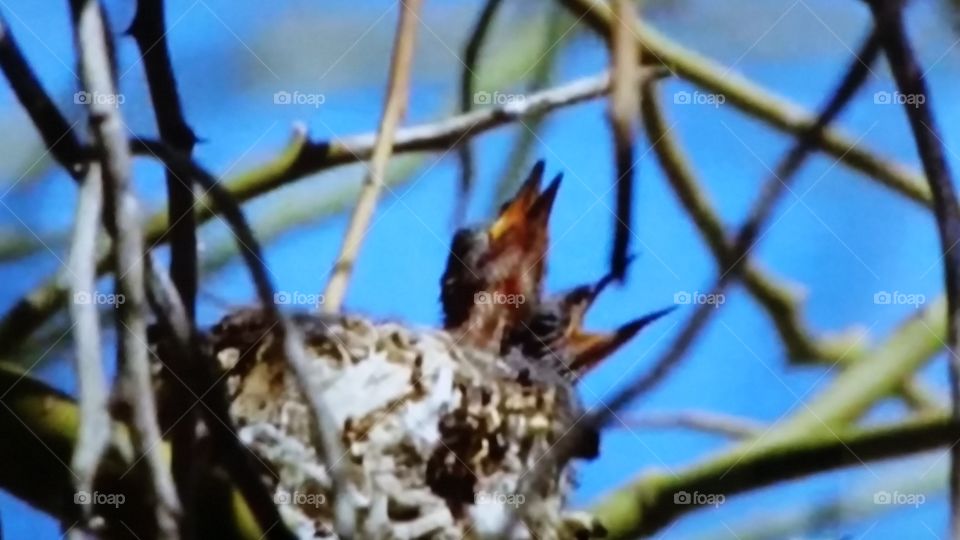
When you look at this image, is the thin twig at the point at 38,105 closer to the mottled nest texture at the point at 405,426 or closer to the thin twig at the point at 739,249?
the mottled nest texture at the point at 405,426

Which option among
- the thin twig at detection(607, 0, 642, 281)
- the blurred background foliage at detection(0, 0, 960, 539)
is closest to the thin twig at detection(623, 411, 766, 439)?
the blurred background foliage at detection(0, 0, 960, 539)

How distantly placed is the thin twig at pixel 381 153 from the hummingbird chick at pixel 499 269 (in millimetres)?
81

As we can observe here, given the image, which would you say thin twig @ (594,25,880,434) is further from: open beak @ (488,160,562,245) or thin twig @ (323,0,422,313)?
thin twig @ (323,0,422,313)

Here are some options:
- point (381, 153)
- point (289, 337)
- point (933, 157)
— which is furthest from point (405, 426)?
point (933, 157)

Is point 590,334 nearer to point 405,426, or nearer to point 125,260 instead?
point 405,426

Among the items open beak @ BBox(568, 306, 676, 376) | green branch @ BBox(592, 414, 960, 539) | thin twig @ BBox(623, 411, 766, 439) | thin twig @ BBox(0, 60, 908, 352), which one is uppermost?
thin twig @ BBox(0, 60, 908, 352)

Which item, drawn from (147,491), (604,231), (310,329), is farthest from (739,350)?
(147,491)

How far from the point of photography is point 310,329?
1112mm

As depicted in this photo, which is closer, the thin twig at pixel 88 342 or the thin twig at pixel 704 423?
the thin twig at pixel 88 342

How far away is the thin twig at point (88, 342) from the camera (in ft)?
3.11

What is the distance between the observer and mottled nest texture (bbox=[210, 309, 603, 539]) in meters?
1.06

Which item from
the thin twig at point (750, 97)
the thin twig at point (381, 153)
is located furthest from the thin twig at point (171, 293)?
the thin twig at point (750, 97)

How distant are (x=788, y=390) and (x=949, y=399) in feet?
0.44

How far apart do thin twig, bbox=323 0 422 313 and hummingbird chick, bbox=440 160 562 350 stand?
8 cm
